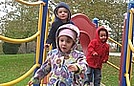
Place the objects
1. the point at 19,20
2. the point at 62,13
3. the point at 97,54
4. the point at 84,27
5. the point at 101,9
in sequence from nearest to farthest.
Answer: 1. the point at 62,13
2. the point at 97,54
3. the point at 84,27
4. the point at 101,9
5. the point at 19,20

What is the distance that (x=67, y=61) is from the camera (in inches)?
110

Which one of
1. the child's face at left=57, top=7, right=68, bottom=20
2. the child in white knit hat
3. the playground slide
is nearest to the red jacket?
the playground slide

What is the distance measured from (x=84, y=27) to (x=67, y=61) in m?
3.11

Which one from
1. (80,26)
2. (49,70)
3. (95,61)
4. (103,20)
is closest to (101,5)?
(103,20)

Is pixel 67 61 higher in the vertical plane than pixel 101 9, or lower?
lower

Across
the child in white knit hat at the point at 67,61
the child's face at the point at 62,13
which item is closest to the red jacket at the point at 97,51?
the child's face at the point at 62,13

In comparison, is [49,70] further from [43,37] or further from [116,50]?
[116,50]

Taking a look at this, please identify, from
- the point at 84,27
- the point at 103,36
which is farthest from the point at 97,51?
the point at 84,27

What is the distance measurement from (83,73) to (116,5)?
15188 millimetres

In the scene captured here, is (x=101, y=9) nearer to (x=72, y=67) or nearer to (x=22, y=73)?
(x=22, y=73)

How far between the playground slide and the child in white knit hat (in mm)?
2907

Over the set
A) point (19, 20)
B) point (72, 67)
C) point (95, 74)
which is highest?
point (19, 20)

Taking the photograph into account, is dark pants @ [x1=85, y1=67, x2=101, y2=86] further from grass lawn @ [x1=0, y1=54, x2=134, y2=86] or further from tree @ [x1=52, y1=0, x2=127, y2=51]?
tree @ [x1=52, y1=0, x2=127, y2=51]

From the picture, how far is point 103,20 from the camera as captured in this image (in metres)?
16.5
